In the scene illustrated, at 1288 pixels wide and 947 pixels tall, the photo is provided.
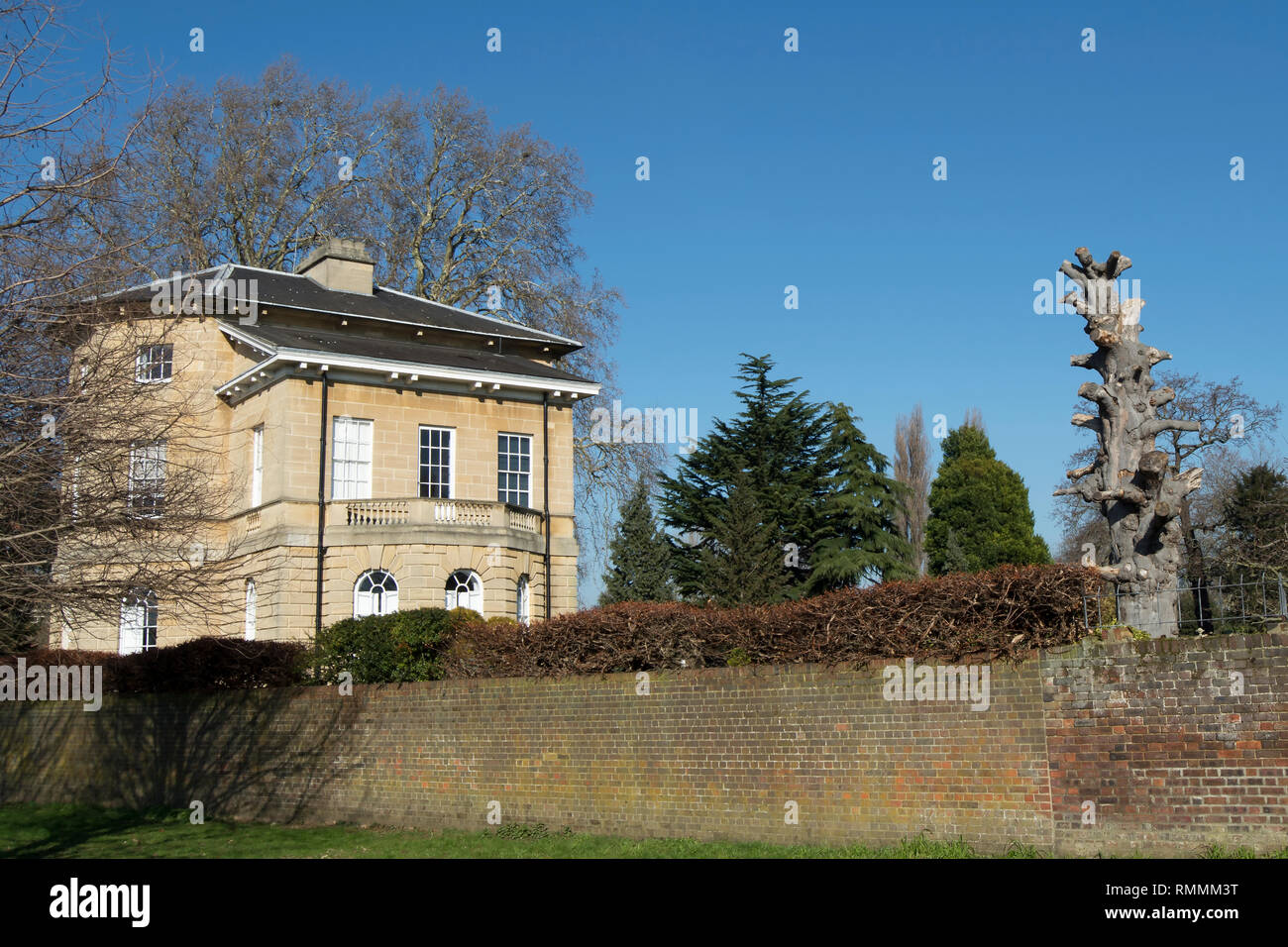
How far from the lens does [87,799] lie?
23188 mm

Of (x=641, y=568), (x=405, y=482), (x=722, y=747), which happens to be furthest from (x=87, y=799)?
(x=641, y=568)

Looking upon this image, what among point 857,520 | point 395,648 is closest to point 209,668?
point 395,648

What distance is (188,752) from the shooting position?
2209cm

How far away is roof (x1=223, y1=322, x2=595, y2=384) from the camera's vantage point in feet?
94.9

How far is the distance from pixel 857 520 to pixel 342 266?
66.6 ft

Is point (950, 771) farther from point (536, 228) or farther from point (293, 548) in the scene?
point (536, 228)

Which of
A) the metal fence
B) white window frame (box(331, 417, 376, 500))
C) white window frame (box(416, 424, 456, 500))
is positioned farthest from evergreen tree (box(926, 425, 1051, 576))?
the metal fence

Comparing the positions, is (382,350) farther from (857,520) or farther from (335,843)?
(857,520)

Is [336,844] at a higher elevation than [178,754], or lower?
lower

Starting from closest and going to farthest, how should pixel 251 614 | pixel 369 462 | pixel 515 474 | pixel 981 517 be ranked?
1. pixel 251 614
2. pixel 369 462
3. pixel 515 474
4. pixel 981 517

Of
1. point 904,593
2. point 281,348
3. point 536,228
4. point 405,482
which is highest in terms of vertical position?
point 536,228

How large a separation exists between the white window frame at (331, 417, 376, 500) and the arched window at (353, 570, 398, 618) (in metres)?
2.07

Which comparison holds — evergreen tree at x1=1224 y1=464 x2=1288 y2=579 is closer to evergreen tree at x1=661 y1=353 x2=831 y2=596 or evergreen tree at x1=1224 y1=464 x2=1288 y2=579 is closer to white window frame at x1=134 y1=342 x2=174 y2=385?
evergreen tree at x1=661 y1=353 x2=831 y2=596
